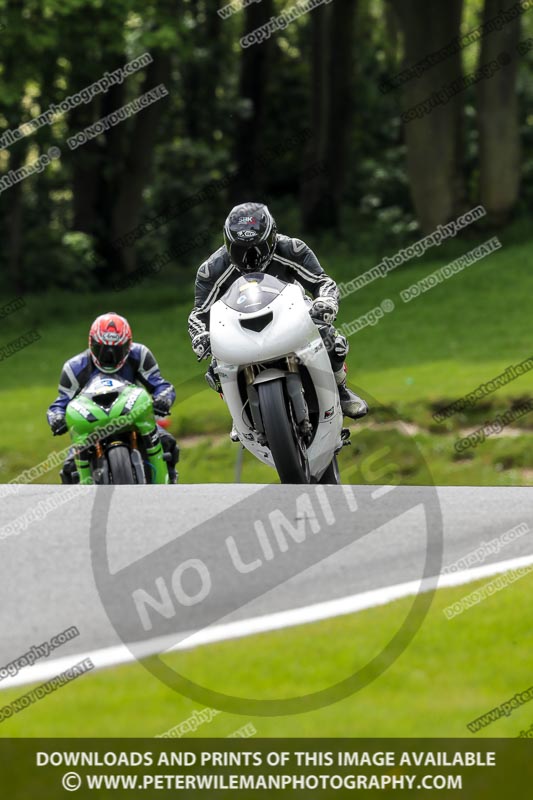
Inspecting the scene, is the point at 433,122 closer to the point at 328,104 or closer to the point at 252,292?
the point at 328,104

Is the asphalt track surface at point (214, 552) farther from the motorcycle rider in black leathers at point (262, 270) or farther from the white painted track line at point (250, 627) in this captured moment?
the motorcycle rider in black leathers at point (262, 270)

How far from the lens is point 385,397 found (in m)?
21.5

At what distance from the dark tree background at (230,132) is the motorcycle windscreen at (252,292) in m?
20.5

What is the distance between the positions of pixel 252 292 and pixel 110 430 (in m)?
2.01

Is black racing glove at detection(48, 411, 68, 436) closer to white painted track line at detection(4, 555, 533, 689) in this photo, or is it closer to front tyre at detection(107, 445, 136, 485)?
front tyre at detection(107, 445, 136, 485)

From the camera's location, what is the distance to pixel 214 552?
24.2 ft

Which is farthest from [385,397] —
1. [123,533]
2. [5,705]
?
[5,705]

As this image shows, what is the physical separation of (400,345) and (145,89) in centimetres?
1126

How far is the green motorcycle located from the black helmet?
1.76 meters

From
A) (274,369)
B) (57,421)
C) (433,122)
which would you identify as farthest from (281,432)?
(433,122)

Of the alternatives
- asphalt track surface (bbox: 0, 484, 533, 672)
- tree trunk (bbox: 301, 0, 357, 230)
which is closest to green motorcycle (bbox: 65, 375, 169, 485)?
asphalt track surface (bbox: 0, 484, 533, 672)

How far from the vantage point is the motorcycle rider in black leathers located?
967 cm
